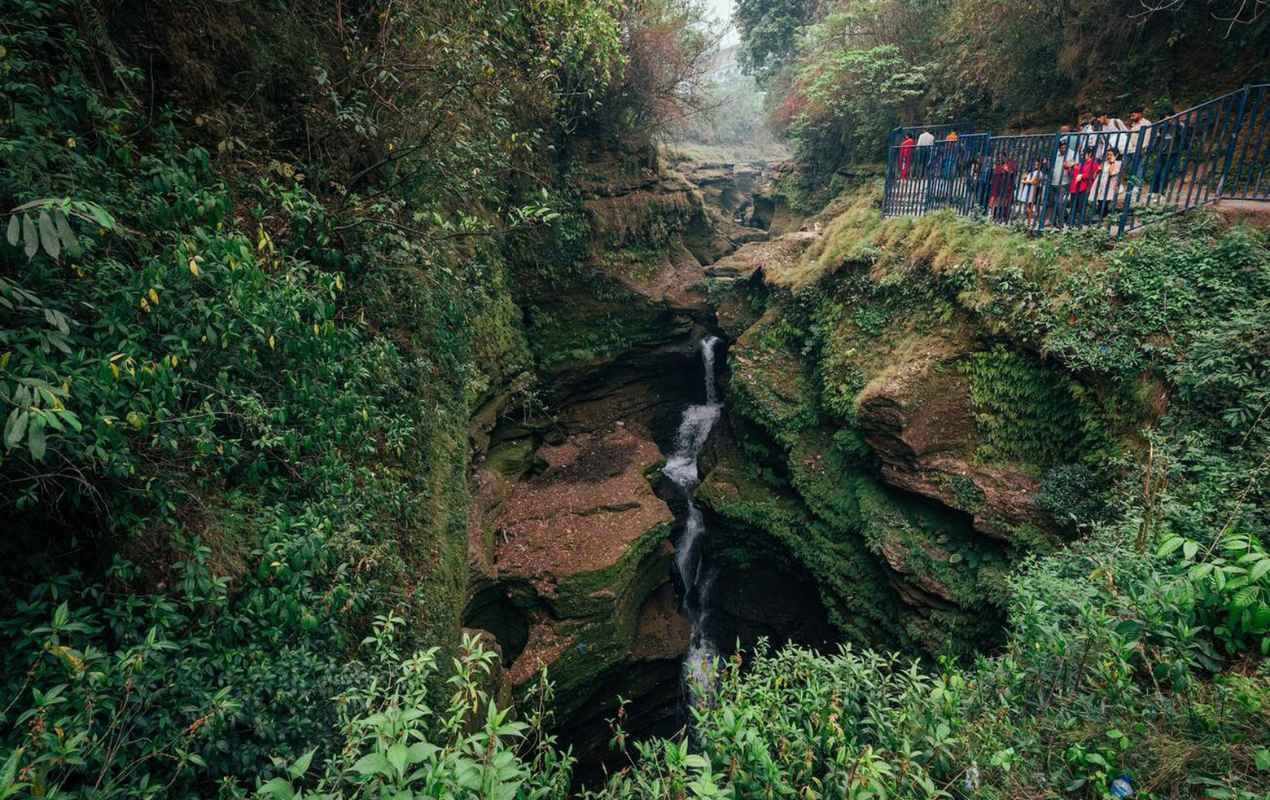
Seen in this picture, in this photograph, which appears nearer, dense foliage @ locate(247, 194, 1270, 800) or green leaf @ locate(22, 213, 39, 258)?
green leaf @ locate(22, 213, 39, 258)

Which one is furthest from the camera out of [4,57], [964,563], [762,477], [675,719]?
[762,477]

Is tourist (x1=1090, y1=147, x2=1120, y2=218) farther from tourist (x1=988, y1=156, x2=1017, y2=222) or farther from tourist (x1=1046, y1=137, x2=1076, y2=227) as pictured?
tourist (x1=988, y1=156, x2=1017, y2=222)

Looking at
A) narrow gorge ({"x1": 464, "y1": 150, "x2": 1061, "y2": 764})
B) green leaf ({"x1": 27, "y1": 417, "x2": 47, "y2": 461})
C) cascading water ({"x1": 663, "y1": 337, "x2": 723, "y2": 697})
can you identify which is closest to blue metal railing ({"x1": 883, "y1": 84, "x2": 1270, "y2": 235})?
narrow gorge ({"x1": 464, "y1": 150, "x2": 1061, "y2": 764})

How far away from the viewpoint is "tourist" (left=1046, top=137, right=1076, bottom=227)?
8.95m

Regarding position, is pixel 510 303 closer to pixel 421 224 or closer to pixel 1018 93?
pixel 421 224

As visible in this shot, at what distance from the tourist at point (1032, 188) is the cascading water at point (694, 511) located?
882 centimetres

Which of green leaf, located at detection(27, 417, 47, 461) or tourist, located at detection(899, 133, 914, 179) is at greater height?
tourist, located at detection(899, 133, 914, 179)

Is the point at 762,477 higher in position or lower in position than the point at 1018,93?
lower

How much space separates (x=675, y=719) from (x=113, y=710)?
11383mm

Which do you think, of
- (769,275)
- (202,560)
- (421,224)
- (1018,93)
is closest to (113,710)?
(202,560)

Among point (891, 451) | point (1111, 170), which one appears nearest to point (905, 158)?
point (1111, 170)

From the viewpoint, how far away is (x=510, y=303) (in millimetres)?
13398

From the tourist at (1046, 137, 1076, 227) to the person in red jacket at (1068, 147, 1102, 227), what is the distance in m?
0.11

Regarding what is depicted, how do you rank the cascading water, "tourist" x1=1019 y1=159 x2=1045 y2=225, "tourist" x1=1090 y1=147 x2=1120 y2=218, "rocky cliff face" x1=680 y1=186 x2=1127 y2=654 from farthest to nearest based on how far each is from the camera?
the cascading water, "tourist" x1=1019 y1=159 x2=1045 y2=225, "rocky cliff face" x1=680 y1=186 x2=1127 y2=654, "tourist" x1=1090 y1=147 x2=1120 y2=218
